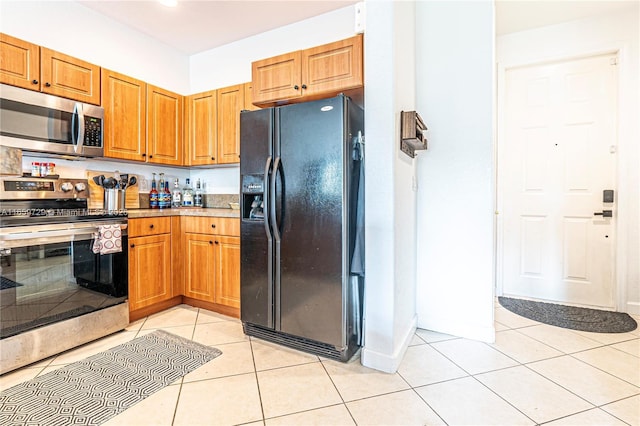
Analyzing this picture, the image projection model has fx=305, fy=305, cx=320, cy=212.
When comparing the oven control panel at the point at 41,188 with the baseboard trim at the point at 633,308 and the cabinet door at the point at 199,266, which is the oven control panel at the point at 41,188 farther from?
the baseboard trim at the point at 633,308

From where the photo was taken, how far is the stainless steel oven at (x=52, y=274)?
178 cm

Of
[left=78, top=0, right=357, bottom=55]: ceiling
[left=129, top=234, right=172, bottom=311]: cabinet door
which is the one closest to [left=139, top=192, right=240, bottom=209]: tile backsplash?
[left=129, top=234, right=172, bottom=311]: cabinet door

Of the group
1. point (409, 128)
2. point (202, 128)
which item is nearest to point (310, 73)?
point (409, 128)

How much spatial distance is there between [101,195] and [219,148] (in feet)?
3.69

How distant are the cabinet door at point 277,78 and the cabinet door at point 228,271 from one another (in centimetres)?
119

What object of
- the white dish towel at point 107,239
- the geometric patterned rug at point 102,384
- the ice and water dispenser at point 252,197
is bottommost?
the geometric patterned rug at point 102,384

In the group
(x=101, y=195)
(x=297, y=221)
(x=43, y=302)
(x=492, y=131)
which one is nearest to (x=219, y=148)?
(x=101, y=195)

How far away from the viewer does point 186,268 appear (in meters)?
2.83

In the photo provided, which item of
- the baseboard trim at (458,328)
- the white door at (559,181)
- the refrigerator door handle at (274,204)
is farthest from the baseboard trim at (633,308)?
the refrigerator door handle at (274,204)

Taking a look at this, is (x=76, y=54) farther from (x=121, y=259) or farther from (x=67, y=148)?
(x=121, y=259)

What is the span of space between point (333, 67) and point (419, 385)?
2.09m

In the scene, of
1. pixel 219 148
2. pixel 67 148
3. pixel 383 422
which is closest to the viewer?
pixel 383 422

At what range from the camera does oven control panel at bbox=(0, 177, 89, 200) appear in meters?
2.10

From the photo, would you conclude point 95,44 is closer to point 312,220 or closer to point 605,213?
point 312,220
